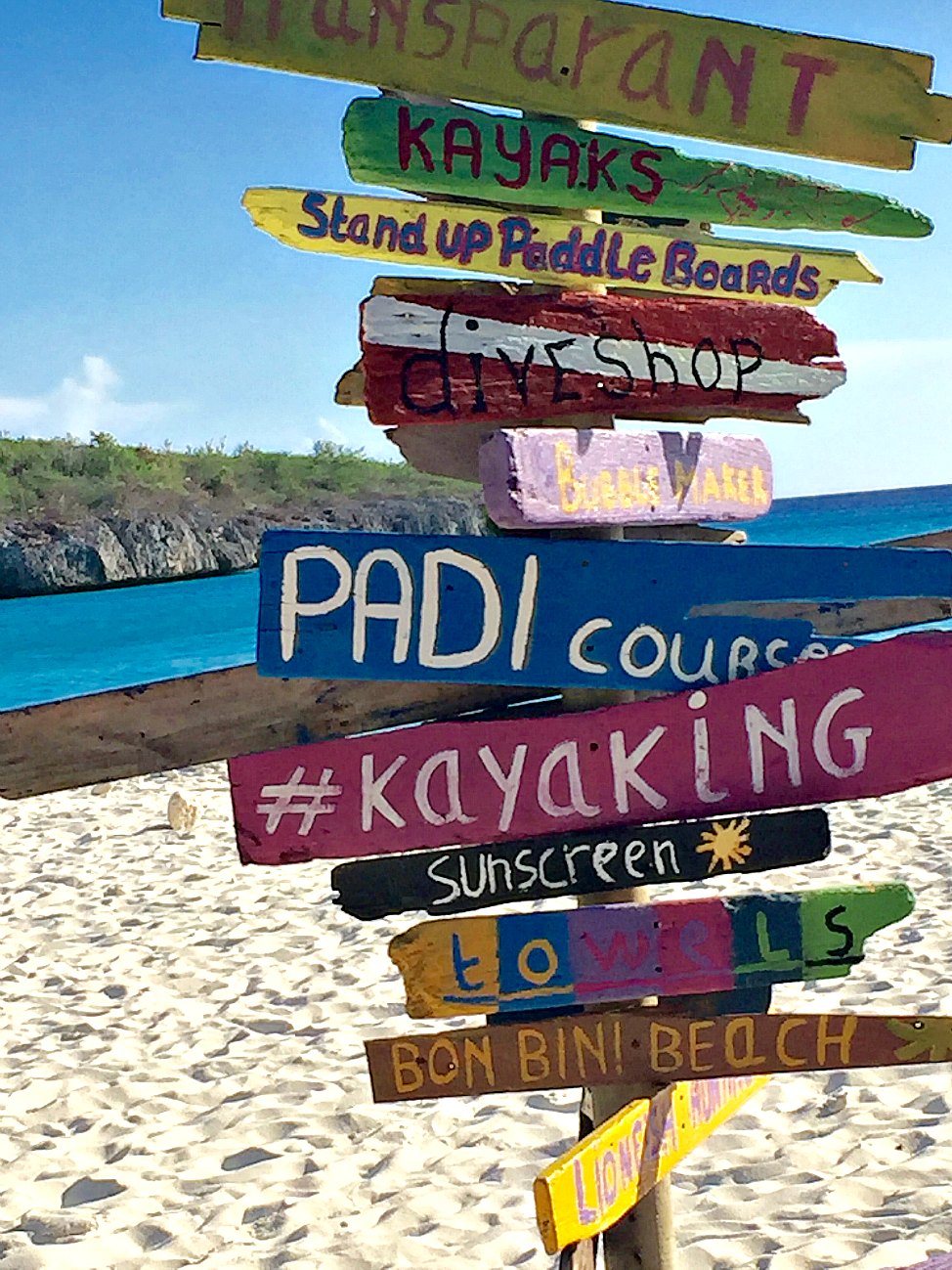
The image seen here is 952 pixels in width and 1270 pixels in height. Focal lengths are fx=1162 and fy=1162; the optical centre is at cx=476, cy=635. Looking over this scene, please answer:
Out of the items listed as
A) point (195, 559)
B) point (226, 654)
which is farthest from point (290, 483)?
Answer: point (226, 654)

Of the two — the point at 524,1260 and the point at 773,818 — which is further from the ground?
the point at 773,818

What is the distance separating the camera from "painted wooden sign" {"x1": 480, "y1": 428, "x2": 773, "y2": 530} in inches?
76.6

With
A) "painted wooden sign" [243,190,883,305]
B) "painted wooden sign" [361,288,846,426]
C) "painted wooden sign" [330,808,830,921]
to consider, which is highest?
"painted wooden sign" [243,190,883,305]

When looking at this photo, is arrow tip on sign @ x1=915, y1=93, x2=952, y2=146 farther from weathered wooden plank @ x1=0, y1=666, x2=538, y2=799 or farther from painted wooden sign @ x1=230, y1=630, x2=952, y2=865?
weathered wooden plank @ x1=0, y1=666, x2=538, y2=799

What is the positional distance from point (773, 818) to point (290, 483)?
211 ft

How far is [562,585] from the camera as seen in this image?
1.97 m

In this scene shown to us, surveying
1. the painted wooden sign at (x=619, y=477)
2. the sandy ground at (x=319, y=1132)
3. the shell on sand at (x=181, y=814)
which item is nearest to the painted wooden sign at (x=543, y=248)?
the painted wooden sign at (x=619, y=477)

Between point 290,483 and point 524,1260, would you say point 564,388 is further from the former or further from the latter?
point 290,483

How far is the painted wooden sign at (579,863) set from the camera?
2.03 m

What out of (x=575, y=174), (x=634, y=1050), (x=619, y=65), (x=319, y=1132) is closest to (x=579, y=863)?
(x=634, y=1050)

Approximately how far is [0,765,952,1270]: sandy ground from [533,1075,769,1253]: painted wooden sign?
98 centimetres

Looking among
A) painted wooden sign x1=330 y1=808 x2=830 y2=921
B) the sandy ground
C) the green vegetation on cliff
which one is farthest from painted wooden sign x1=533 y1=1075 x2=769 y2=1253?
the green vegetation on cliff

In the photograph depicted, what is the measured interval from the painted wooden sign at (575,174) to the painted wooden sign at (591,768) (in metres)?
0.83

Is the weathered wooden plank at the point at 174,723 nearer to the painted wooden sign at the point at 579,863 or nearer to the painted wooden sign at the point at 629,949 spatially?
the painted wooden sign at the point at 579,863
